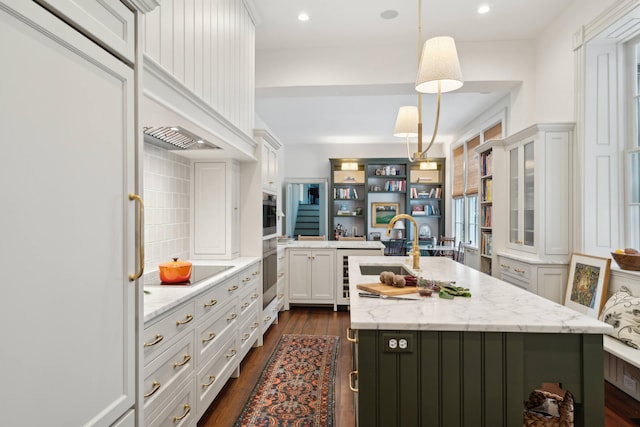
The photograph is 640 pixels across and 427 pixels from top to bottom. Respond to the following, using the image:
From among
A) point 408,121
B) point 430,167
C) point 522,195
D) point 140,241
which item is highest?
point 430,167

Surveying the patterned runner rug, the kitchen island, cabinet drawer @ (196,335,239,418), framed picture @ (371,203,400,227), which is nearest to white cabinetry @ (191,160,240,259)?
cabinet drawer @ (196,335,239,418)

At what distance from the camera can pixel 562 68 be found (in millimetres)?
3383

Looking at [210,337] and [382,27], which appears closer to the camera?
[210,337]

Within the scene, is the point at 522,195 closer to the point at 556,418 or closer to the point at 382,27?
the point at 382,27

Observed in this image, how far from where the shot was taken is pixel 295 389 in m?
2.68

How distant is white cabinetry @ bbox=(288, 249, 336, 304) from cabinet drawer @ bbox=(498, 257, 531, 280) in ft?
6.85

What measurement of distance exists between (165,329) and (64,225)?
97cm

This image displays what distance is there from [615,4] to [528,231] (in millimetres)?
1992

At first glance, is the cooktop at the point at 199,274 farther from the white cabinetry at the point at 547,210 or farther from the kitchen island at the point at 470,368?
the white cabinetry at the point at 547,210

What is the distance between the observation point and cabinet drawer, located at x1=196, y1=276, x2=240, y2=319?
2.10 meters

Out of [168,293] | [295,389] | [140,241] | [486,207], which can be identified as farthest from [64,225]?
[486,207]

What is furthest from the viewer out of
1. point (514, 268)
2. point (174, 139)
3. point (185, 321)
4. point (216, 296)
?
point (514, 268)

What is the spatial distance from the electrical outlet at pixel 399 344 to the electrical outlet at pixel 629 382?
229 cm

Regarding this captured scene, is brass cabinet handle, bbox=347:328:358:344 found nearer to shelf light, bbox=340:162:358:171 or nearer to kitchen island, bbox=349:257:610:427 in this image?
kitchen island, bbox=349:257:610:427
